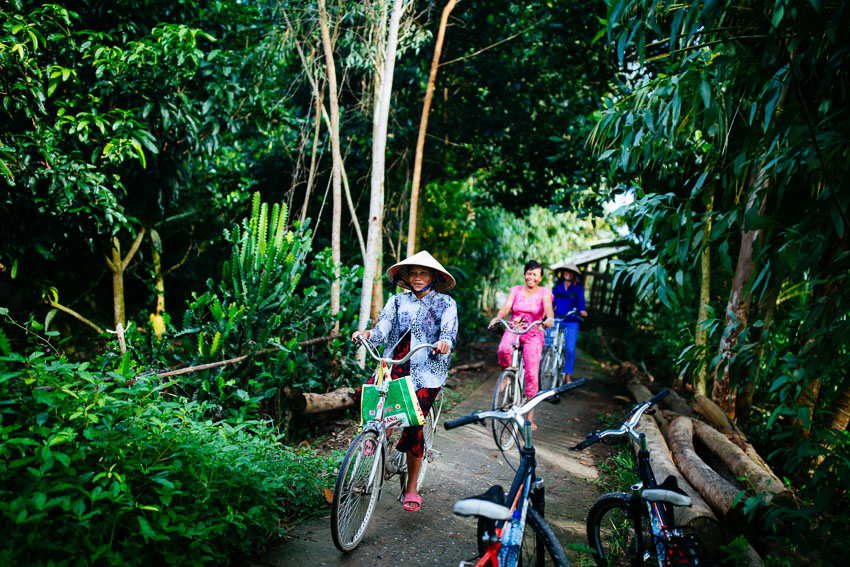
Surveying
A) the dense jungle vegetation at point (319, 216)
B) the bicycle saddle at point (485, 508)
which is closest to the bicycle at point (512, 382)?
the dense jungle vegetation at point (319, 216)

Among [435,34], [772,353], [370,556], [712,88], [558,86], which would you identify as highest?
[435,34]

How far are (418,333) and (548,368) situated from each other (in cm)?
432

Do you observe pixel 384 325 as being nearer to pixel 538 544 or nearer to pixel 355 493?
pixel 355 493

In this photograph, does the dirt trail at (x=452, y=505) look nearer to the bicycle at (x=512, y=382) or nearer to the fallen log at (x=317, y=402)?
the bicycle at (x=512, y=382)

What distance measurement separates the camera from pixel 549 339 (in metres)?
8.26

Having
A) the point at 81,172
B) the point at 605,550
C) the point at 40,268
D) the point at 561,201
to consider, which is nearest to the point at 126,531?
the point at 605,550

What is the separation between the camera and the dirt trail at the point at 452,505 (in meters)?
3.28

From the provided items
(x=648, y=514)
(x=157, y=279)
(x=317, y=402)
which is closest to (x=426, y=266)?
(x=648, y=514)

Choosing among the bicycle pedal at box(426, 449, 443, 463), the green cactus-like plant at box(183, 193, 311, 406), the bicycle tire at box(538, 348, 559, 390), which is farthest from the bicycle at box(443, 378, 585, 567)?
the bicycle tire at box(538, 348, 559, 390)

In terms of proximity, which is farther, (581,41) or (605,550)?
(581,41)

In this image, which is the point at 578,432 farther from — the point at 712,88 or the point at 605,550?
the point at 712,88

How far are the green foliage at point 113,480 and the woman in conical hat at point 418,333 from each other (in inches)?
35.9

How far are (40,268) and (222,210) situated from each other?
3264 millimetres

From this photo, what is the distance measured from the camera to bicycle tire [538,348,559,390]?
25.4ft
